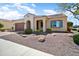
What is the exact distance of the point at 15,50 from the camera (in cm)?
329

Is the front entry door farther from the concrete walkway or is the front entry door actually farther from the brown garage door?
the concrete walkway

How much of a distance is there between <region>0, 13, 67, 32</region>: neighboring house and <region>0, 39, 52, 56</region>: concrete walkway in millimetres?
423

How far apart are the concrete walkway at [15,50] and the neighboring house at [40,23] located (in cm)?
42

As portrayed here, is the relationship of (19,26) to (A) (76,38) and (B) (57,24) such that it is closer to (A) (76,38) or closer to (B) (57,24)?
(B) (57,24)

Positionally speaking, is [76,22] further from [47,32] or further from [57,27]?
[47,32]

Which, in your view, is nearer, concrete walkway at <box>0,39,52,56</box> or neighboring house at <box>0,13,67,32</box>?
concrete walkway at <box>0,39,52,56</box>

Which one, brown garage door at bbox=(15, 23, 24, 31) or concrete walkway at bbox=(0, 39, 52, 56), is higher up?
brown garage door at bbox=(15, 23, 24, 31)

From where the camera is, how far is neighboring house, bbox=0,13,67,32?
11.3ft

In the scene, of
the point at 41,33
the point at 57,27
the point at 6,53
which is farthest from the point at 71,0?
the point at 6,53

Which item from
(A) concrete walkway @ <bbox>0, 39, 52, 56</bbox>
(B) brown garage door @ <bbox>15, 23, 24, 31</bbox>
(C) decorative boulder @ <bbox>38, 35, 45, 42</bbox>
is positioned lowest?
(A) concrete walkway @ <bbox>0, 39, 52, 56</bbox>

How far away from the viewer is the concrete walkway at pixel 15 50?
3.22 meters

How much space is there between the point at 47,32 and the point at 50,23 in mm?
244

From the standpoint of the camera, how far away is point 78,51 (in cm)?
326

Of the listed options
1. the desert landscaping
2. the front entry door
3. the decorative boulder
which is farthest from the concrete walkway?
the front entry door
